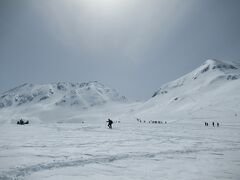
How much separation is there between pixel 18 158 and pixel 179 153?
8271 millimetres

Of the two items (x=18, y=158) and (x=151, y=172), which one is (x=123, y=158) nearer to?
(x=151, y=172)

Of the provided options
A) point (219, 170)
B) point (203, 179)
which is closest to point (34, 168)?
point (203, 179)

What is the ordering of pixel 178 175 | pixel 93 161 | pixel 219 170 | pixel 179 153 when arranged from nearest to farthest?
pixel 178 175 < pixel 219 170 < pixel 93 161 < pixel 179 153

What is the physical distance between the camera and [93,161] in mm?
12859

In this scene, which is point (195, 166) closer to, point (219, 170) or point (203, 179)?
point (219, 170)

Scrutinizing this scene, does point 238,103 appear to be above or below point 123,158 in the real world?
above

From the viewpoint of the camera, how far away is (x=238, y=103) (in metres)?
130

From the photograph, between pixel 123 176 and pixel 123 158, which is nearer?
pixel 123 176

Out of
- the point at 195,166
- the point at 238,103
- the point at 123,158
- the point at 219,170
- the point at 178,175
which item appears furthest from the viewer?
the point at 238,103

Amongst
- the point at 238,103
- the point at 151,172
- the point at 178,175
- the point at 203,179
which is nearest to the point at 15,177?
the point at 151,172

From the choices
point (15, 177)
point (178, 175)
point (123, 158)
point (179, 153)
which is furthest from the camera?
point (179, 153)

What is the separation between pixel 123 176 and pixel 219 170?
3.87 m

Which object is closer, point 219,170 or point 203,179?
point 203,179

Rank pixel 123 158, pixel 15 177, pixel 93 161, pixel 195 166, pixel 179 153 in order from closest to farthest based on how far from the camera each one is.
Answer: pixel 15 177
pixel 195 166
pixel 93 161
pixel 123 158
pixel 179 153
